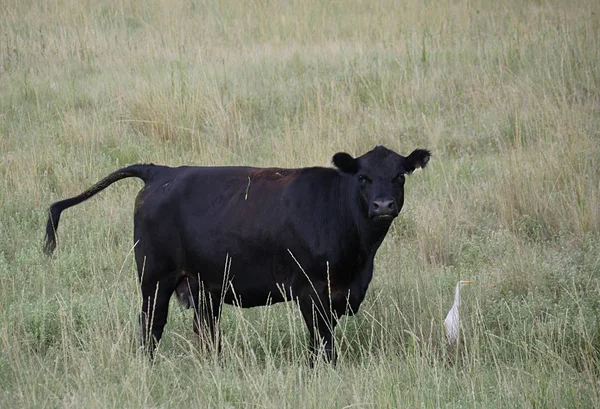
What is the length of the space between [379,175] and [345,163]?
0.86 feet

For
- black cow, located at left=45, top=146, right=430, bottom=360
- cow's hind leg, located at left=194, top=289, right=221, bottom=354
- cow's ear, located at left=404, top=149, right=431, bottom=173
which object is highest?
cow's ear, located at left=404, top=149, right=431, bottom=173

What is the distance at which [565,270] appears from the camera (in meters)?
7.48

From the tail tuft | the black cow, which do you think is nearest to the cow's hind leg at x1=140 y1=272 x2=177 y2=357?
the black cow

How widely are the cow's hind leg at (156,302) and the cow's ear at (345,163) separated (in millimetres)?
1329

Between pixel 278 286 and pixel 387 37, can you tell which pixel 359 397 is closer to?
pixel 278 286

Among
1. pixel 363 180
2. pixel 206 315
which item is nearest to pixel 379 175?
pixel 363 180

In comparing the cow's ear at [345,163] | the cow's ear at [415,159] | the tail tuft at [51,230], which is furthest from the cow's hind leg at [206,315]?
the cow's ear at [415,159]

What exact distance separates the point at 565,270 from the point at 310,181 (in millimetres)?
2361

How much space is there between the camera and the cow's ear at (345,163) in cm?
619

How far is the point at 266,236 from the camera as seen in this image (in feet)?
20.6

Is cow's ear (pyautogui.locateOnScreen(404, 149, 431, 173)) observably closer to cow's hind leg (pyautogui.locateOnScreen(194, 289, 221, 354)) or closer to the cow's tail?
cow's hind leg (pyautogui.locateOnScreen(194, 289, 221, 354))

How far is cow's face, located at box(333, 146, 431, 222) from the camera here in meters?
5.92

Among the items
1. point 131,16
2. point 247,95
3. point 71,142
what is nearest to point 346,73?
point 247,95

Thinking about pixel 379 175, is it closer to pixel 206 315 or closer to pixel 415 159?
pixel 415 159
